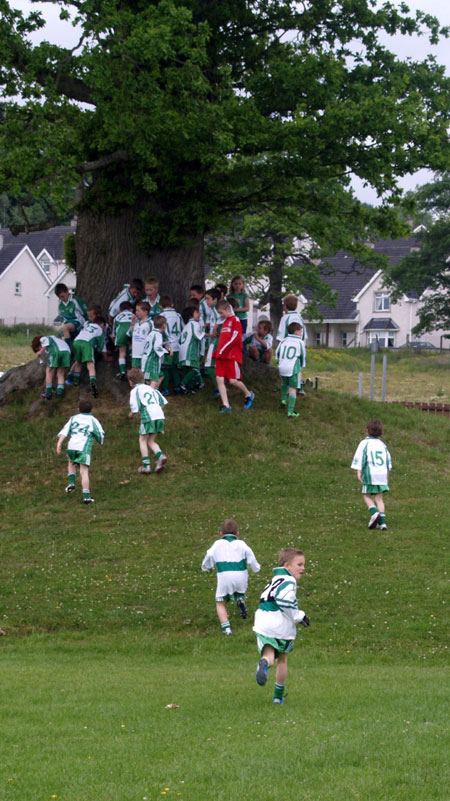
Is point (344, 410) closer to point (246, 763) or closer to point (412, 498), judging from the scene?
point (412, 498)

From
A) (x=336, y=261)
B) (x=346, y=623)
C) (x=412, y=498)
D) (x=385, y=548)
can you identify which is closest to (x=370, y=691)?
(x=346, y=623)

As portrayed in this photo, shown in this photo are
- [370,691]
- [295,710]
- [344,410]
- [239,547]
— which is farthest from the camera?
[344,410]

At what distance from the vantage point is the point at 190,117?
1797 centimetres

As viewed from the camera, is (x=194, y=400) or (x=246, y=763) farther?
(x=194, y=400)

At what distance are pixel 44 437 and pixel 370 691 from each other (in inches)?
469

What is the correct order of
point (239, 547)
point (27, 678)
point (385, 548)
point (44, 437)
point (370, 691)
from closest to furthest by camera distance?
point (370, 691) → point (27, 678) → point (239, 547) → point (385, 548) → point (44, 437)

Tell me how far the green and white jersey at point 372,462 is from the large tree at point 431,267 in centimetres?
4238

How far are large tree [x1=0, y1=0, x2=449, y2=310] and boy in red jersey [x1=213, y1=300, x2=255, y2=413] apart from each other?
2684 millimetres

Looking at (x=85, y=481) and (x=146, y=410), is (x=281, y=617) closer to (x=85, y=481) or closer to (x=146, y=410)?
(x=85, y=481)

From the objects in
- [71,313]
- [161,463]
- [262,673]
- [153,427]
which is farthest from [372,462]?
[71,313]

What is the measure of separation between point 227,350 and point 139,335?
1.78m

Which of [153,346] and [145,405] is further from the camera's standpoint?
[153,346]

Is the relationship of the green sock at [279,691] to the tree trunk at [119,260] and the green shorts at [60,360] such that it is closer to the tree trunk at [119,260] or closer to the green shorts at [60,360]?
the green shorts at [60,360]

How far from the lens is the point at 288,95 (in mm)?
19812
